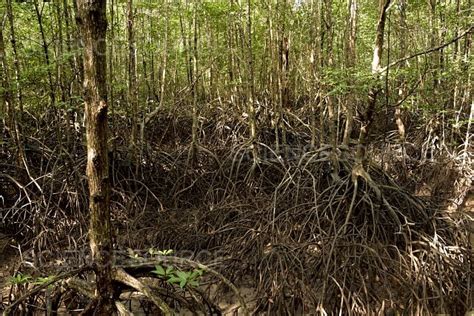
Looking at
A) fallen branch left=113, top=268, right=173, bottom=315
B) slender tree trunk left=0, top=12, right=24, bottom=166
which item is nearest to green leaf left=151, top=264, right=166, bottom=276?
fallen branch left=113, top=268, right=173, bottom=315

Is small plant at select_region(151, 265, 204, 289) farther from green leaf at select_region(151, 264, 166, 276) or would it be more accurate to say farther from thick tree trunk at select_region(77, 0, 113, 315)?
thick tree trunk at select_region(77, 0, 113, 315)

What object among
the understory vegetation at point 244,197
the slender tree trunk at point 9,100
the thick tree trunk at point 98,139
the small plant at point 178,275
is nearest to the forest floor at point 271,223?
the understory vegetation at point 244,197

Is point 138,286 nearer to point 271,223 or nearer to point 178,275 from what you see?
point 178,275

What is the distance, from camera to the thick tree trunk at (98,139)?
204cm

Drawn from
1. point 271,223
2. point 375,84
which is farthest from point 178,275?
point 375,84

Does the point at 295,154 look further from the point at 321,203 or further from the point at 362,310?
the point at 362,310

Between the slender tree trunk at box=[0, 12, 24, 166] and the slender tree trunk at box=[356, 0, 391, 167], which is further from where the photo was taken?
the slender tree trunk at box=[0, 12, 24, 166]

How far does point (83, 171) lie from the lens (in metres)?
5.19

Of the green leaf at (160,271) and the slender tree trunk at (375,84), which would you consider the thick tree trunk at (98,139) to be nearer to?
the green leaf at (160,271)

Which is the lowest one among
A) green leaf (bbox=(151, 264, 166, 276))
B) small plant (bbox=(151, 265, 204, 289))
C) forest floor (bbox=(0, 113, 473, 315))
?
forest floor (bbox=(0, 113, 473, 315))

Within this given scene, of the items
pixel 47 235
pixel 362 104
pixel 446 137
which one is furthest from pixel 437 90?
pixel 47 235

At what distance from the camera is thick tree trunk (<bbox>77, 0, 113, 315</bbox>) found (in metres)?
2.04

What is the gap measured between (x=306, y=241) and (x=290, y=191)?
79cm

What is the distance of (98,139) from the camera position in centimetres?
218
